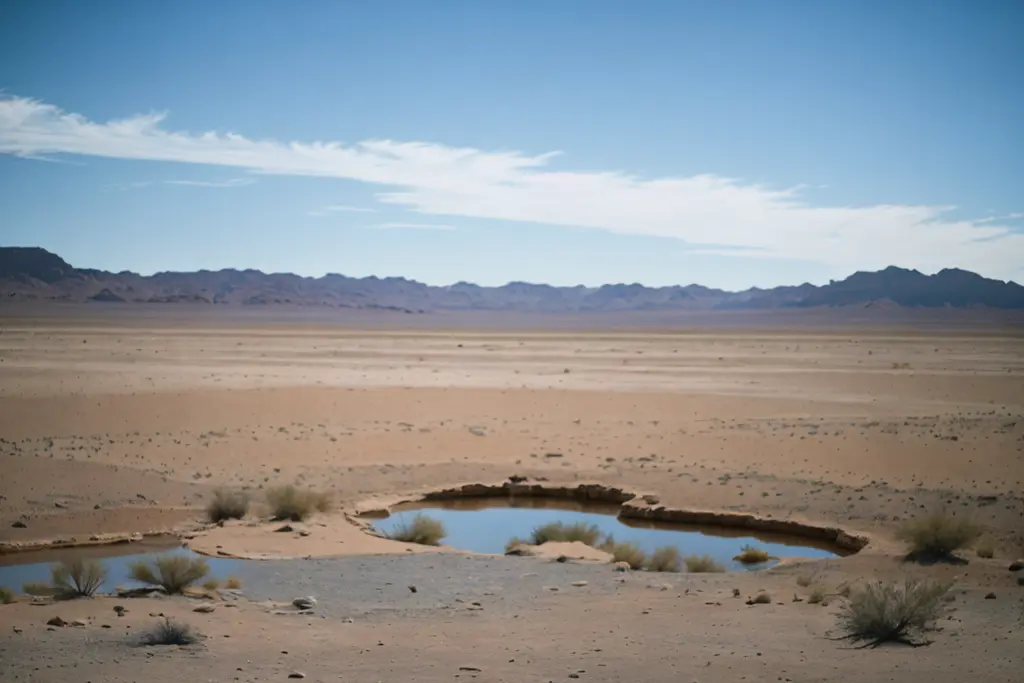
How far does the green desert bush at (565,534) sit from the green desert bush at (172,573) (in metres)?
5.18

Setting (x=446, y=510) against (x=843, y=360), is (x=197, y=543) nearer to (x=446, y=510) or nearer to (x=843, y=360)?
(x=446, y=510)

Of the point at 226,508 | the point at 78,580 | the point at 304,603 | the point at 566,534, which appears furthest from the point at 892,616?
the point at 226,508

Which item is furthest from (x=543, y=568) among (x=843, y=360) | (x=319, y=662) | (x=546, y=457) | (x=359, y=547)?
(x=843, y=360)

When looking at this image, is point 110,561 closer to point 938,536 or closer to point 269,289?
point 938,536

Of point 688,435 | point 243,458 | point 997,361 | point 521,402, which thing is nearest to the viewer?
point 243,458

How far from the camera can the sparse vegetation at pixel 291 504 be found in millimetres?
16766

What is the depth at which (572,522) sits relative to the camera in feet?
58.0

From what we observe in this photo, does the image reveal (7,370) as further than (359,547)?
Yes

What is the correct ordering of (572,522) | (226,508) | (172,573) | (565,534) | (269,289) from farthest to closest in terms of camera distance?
(269,289) → (572,522) → (226,508) → (565,534) → (172,573)

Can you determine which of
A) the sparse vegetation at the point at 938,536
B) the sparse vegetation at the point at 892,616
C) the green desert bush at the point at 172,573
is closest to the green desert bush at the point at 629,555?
the sparse vegetation at the point at 938,536

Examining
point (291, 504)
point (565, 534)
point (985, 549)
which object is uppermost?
point (985, 549)

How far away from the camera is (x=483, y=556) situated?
46.8 feet

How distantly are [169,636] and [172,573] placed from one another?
260 centimetres

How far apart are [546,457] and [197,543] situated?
31.0 ft
